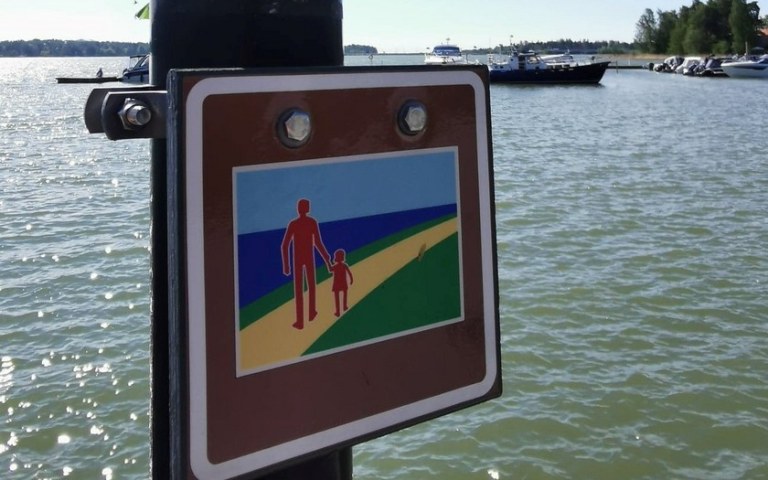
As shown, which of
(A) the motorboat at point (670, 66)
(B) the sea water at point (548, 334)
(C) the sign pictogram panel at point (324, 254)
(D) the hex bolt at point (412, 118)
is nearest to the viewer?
(C) the sign pictogram panel at point (324, 254)

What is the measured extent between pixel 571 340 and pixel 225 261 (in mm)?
6838

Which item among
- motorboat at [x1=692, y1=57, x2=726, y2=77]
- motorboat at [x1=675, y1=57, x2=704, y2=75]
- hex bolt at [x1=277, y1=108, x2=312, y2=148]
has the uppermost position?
motorboat at [x1=675, y1=57, x2=704, y2=75]

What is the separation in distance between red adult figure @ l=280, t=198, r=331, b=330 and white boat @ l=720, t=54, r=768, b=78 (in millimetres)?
71031

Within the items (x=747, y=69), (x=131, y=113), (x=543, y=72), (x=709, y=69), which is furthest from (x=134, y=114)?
(x=709, y=69)

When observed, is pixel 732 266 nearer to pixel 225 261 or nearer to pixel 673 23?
pixel 225 261

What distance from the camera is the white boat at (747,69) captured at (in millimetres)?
65125

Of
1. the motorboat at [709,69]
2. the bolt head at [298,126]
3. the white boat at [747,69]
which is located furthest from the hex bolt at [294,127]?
the motorboat at [709,69]

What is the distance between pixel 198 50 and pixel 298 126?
0.17 m

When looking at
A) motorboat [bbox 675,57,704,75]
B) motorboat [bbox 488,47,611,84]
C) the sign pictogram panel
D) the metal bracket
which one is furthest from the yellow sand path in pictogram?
motorboat [bbox 675,57,704,75]

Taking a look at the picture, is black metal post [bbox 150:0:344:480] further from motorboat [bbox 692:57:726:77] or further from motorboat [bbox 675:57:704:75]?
motorboat [bbox 675:57:704:75]

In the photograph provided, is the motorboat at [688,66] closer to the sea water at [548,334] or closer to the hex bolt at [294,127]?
the sea water at [548,334]

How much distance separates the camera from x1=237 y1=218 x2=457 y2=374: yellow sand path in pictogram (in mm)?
891

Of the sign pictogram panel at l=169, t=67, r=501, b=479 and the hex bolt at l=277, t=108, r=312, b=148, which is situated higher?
the hex bolt at l=277, t=108, r=312, b=148

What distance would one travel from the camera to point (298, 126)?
89cm
